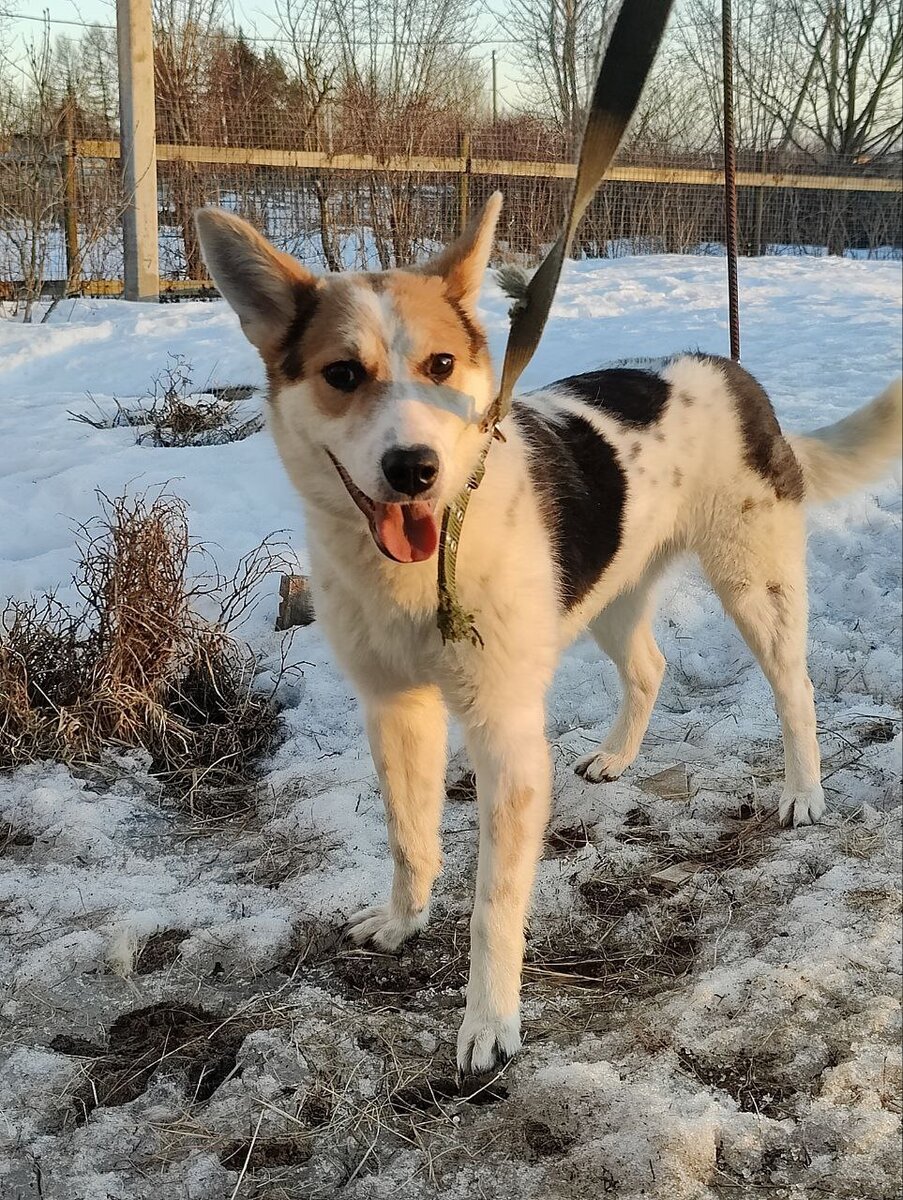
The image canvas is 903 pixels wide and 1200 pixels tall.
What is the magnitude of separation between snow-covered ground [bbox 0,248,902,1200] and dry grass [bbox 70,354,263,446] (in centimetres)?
165

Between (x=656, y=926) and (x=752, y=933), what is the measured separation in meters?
0.27

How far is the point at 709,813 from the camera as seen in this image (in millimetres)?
3504

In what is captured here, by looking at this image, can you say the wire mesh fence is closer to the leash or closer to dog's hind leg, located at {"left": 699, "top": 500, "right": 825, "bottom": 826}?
dog's hind leg, located at {"left": 699, "top": 500, "right": 825, "bottom": 826}

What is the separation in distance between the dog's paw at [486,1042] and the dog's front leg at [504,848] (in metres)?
0.02

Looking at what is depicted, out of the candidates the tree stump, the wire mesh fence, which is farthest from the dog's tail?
the wire mesh fence

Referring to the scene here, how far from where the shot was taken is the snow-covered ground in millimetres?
2074

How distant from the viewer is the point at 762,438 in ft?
11.4

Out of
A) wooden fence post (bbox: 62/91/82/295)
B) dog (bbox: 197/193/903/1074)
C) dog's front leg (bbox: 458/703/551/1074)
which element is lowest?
dog's front leg (bbox: 458/703/551/1074)

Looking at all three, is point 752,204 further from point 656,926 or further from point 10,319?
point 656,926

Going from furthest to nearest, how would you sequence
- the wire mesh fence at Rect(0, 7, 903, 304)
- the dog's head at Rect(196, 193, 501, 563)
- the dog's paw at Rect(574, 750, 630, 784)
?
the wire mesh fence at Rect(0, 7, 903, 304)
the dog's paw at Rect(574, 750, 630, 784)
the dog's head at Rect(196, 193, 501, 563)

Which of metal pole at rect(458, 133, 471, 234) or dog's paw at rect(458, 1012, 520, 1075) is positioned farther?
metal pole at rect(458, 133, 471, 234)

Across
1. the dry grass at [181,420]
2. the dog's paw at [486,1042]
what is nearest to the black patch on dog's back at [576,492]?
the dog's paw at [486,1042]

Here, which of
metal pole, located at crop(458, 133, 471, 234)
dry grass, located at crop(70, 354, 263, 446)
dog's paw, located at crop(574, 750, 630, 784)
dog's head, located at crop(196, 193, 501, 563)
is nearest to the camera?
dog's head, located at crop(196, 193, 501, 563)

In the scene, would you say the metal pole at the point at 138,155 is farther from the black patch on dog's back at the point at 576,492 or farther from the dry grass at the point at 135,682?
the black patch on dog's back at the point at 576,492
